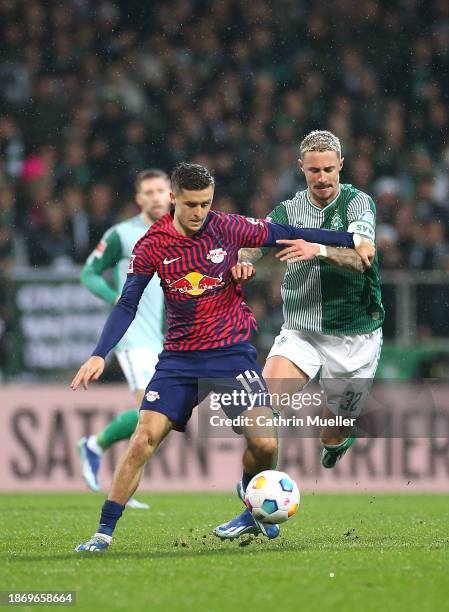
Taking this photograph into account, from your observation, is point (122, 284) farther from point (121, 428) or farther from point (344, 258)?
point (344, 258)

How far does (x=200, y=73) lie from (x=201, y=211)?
1076 cm

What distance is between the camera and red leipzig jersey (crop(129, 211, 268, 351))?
20.7 feet

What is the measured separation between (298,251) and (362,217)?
83cm

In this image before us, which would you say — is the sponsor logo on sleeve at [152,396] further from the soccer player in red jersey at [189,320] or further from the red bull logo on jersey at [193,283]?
the red bull logo on jersey at [193,283]

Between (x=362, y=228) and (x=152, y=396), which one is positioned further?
(x=362, y=228)

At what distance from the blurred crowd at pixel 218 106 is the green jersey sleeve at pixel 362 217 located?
6.02m

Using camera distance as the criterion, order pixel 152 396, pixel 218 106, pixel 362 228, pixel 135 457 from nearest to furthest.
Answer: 1. pixel 135 457
2. pixel 152 396
3. pixel 362 228
4. pixel 218 106

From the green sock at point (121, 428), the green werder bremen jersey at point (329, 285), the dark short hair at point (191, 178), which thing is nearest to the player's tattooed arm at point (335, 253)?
the green werder bremen jersey at point (329, 285)

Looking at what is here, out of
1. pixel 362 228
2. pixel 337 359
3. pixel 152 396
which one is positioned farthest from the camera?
pixel 337 359

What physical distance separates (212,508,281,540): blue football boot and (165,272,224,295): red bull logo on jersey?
1.37 m

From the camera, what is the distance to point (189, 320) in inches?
251

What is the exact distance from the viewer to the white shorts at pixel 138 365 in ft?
31.7

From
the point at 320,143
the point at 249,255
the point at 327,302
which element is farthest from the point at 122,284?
the point at 320,143

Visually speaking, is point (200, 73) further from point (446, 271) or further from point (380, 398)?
point (380, 398)
